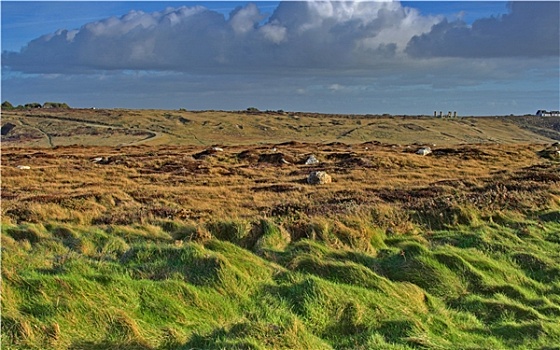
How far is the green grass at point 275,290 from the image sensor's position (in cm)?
553

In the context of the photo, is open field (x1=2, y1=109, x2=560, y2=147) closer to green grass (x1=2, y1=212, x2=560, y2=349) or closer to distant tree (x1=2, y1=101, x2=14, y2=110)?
distant tree (x1=2, y1=101, x2=14, y2=110)

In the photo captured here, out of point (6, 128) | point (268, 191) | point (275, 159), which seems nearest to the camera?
point (268, 191)

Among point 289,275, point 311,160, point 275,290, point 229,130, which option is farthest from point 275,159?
point 229,130

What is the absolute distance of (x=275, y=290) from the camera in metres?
6.94

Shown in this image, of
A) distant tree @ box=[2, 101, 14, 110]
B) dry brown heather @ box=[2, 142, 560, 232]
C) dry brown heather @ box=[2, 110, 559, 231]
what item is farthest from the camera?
distant tree @ box=[2, 101, 14, 110]

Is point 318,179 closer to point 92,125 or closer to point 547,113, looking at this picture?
point 92,125

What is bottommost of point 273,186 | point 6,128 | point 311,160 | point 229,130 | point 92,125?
point 6,128

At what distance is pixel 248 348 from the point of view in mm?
5020

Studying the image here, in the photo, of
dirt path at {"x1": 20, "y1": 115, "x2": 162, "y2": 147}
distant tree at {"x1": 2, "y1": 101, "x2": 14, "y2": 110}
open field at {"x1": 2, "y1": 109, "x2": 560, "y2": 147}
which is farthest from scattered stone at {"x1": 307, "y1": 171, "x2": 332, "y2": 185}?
distant tree at {"x1": 2, "y1": 101, "x2": 14, "y2": 110}

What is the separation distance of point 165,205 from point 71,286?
410 inches

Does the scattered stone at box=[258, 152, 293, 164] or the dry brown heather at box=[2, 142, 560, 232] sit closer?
the dry brown heather at box=[2, 142, 560, 232]

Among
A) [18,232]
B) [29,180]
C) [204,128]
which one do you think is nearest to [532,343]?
[18,232]

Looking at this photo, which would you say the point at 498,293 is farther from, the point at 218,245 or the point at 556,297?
the point at 218,245

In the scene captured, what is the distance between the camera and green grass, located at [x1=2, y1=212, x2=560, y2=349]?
5527 mm
